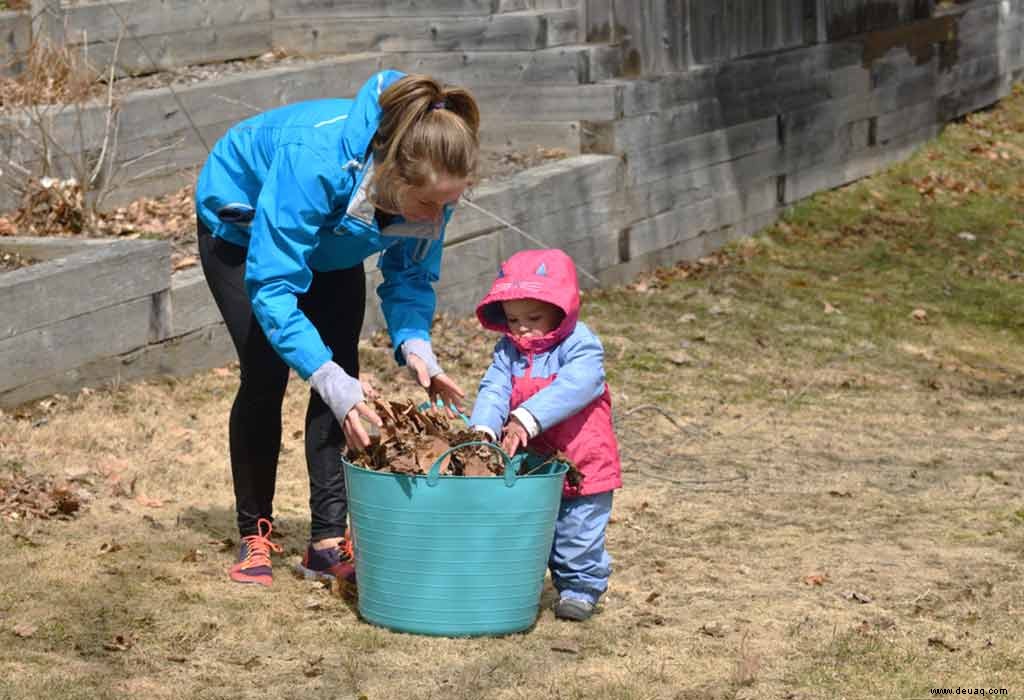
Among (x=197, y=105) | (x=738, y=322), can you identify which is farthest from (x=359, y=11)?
(x=738, y=322)

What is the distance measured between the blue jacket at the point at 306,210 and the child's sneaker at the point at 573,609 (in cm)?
118

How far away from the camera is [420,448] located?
460 centimetres

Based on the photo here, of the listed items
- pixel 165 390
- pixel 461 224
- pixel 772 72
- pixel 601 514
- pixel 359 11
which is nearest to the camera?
pixel 601 514

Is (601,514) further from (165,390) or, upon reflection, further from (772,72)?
(772,72)

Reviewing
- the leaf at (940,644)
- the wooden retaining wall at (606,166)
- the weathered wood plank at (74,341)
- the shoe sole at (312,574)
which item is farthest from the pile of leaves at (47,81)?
the leaf at (940,644)

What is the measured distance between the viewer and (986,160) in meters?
15.4

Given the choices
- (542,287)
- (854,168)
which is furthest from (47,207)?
(854,168)

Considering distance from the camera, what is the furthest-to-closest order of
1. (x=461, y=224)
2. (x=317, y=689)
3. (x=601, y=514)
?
(x=461, y=224), (x=601, y=514), (x=317, y=689)

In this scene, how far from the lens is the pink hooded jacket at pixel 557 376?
4852mm

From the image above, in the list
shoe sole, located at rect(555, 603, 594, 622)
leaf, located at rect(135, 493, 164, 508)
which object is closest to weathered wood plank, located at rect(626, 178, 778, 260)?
leaf, located at rect(135, 493, 164, 508)

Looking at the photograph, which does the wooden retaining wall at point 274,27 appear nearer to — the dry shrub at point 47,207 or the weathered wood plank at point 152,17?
the weathered wood plank at point 152,17

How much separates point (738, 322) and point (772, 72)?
3222 mm

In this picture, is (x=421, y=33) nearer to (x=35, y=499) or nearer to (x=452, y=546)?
(x=35, y=499)

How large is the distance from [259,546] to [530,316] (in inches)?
49.6
